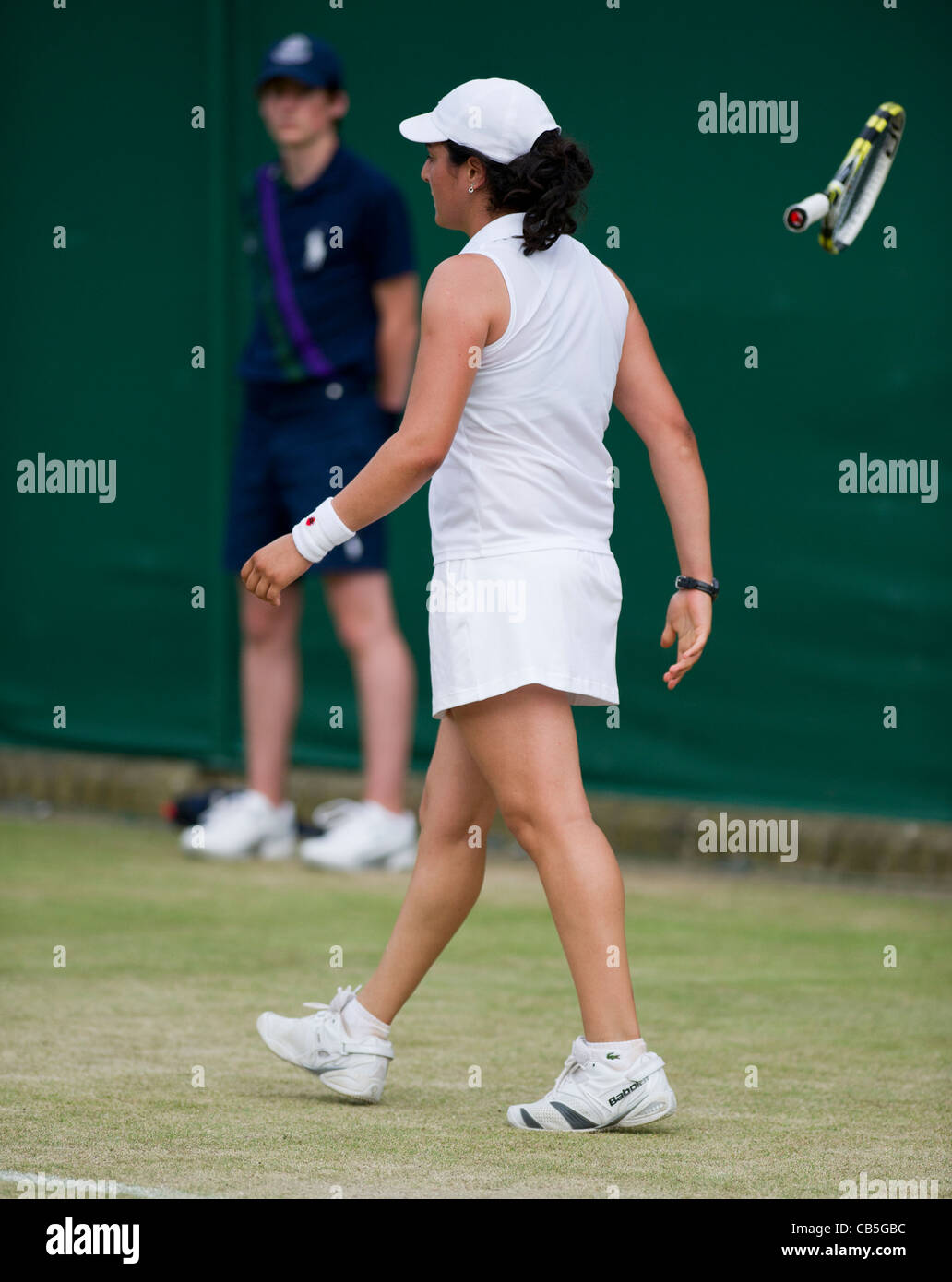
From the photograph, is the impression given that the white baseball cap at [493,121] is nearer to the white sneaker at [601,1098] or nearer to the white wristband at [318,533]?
the white wristband at [318,533]

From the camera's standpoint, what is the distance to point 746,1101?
4.30 meters

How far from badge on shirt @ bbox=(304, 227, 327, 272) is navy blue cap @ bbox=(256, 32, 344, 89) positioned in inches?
17.8

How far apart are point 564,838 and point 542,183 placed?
1.16 meters

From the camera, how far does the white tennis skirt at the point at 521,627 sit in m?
3.98

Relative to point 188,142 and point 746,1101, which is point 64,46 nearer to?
point 188,142

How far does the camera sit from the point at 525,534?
4.04m

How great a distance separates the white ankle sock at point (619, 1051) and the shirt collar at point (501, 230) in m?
1.41

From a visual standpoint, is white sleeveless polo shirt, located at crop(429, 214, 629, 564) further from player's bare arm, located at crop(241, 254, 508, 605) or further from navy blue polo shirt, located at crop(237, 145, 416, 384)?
navy blue polo shirt, located at crop(237, 145, 416, 384)

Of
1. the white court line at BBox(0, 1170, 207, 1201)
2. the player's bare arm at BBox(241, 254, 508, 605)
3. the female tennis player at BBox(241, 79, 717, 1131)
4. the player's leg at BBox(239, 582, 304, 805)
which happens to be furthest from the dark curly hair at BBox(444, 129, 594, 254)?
the player's leg at BBox(239, 582, 304, 805)

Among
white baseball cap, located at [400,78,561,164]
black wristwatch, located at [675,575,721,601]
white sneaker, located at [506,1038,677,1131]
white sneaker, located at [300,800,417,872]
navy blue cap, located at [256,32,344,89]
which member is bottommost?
white sneaker, located at [506,1038,677,1131]

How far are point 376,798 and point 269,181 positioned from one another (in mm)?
1982

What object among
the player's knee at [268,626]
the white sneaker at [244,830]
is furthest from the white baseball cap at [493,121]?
the white sneaker at [244,830]

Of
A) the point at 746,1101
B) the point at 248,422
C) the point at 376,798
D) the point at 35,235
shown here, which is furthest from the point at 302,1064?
the point at 35,235

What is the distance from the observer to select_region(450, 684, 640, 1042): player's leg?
13.0ft
